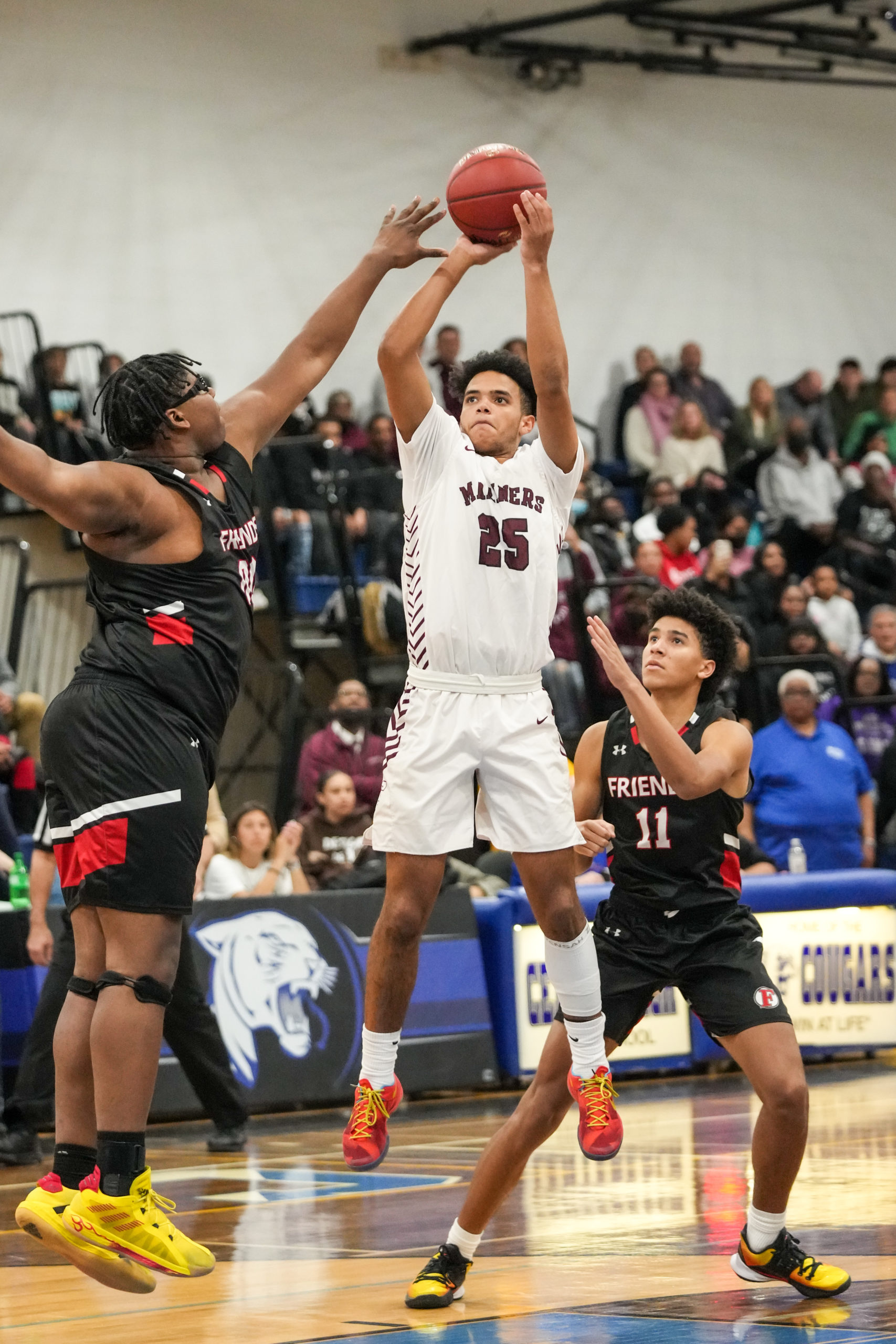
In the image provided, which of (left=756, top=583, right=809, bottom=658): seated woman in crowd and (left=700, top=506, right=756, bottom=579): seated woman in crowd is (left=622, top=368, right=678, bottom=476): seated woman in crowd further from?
(left=756, top=583, right=809, bottom=658): seated woman in crowd

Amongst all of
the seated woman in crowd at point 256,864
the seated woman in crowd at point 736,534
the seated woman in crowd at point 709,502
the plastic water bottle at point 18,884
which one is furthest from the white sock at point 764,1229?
the seated woman in crowd at point 709,502

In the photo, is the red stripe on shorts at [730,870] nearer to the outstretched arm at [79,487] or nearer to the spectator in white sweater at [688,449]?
the outstretched arm at [79,487]

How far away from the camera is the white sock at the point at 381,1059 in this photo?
541 cm

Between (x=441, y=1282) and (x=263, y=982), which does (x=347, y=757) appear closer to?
(x=263, y=982)

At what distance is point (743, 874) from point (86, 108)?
345 inches

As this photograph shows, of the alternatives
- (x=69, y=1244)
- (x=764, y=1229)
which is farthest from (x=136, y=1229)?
(x=764, y=1229)

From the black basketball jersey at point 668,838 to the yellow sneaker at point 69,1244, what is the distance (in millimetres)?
1903

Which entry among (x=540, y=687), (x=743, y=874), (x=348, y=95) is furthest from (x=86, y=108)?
(x=540, y=687)

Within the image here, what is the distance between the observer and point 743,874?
11.5 m

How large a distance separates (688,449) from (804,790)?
637cm

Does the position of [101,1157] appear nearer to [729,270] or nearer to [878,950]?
[878,950]

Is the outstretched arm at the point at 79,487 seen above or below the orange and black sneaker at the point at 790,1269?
above

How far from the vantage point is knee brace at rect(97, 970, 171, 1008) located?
4598 millimetres

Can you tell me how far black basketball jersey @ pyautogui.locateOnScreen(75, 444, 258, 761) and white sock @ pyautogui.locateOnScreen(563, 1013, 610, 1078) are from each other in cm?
139
